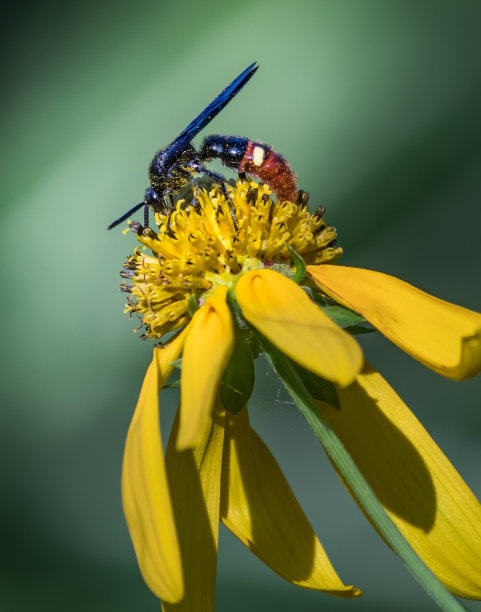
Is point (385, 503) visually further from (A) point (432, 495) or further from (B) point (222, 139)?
(B) point (222, 139)

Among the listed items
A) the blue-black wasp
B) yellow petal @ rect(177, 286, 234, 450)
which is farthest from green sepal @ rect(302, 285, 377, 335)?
the blue-black wasp

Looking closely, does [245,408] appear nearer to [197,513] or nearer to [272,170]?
[197,513]

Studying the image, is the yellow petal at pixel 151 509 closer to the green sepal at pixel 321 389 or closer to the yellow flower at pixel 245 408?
the yellow flower at pixel 245 408

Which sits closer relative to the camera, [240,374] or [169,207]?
[240,374]

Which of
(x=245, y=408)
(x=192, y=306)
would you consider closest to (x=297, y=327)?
(x=192, y=306)

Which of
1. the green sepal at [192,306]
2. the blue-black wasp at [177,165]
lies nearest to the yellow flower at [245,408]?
the green sepal at [192,306]

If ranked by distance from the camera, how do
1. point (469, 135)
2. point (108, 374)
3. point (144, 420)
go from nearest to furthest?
point (144, 420) < point (469, 135) < point (108, 374)

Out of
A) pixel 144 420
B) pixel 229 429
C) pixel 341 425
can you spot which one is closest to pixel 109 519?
pixel 229 429
